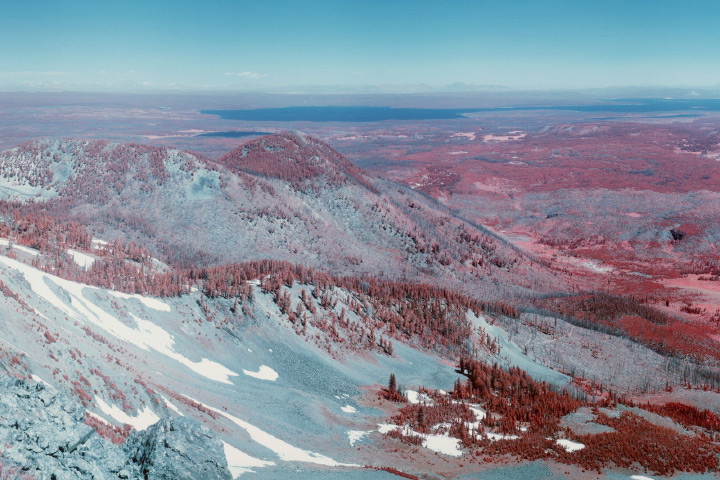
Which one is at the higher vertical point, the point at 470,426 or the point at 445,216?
the point at 445,216

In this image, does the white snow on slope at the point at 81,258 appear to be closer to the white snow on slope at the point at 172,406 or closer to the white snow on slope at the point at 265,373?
the white snow on slope at the point at 265,373

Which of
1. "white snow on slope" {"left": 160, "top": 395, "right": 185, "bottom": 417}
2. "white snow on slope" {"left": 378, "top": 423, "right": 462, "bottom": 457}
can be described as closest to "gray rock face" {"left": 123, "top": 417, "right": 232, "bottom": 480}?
"white snow on slope" {"left": 160, "top": 395, "right": 185, "bottom": 417}

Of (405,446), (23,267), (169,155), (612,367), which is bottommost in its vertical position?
(612,367)

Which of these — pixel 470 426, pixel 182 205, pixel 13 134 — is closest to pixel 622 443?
pixel 470 426

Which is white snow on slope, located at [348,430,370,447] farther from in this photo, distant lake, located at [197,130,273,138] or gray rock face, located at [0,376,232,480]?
distant lake, located at [197,130,273,138]

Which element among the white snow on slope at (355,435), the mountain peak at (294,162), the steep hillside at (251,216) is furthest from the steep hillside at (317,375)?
the mountain peak at (294,162)

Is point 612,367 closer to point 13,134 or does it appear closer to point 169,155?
point 169,155
